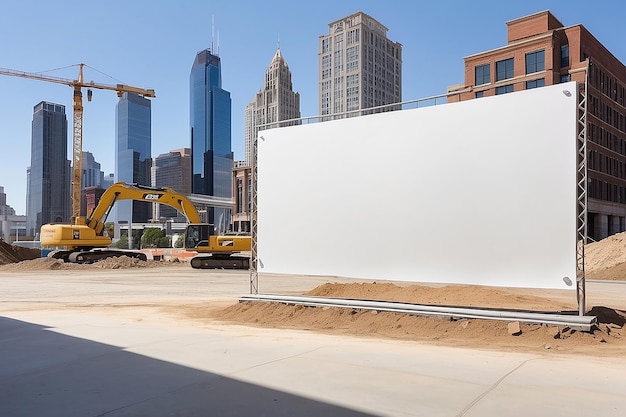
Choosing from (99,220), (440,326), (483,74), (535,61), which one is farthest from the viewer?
(483,74)

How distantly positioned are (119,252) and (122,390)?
3492 cm

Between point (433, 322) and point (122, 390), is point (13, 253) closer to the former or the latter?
point (433, 322)

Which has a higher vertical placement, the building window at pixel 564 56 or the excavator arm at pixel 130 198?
the building window at pixel 564 56

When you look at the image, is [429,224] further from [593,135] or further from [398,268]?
[593,135]

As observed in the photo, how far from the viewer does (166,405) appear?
519cm

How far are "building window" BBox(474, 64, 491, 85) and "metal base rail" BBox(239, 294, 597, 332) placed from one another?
215 ft

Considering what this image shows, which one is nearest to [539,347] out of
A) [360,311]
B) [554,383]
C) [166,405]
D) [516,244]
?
[516,244]

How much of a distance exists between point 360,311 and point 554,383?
5445 mm

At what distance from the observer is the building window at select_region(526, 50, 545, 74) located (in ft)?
216

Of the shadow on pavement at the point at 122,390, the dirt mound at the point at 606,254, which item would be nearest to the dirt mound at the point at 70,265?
the shadow on pavement at the point at 122,390

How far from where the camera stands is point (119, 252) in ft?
126

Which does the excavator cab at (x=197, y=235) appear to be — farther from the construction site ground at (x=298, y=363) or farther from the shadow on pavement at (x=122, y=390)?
the shadow on pavement at (x=122, y=390)

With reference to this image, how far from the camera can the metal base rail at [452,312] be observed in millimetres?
8922

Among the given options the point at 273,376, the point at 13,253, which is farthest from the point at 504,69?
the point at 273,376
